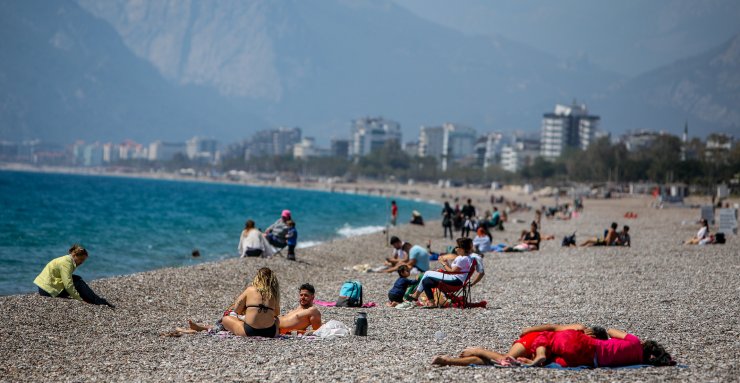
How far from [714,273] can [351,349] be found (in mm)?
10111

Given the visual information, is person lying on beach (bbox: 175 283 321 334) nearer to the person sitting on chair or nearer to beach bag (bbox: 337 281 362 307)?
beach bag (bbox: 337 281 362 307)

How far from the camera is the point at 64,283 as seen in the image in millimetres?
12992

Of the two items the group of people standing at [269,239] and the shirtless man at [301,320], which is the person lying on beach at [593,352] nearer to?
the shirtless man at [301,320]

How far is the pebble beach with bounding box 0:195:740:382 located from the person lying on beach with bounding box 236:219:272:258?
596 millimetres

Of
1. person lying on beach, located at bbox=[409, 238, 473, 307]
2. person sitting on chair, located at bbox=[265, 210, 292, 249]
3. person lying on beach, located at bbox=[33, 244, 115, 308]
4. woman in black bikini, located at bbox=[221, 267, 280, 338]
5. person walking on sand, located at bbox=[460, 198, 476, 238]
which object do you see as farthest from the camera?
person walking on sand, located at bbox=[460, 198, 476, 238]

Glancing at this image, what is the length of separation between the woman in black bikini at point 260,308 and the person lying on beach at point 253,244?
10526 millimetres

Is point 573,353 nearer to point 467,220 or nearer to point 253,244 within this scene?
point 253,244

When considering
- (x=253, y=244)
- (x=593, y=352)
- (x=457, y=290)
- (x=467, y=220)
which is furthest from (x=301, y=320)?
(x=467, y=220)

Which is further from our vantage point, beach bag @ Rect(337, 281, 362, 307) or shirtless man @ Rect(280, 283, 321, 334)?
beach bag @ Rect(337, 281, 362, 307)

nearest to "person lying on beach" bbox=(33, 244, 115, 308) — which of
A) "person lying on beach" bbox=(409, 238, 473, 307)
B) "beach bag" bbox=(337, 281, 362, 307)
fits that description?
"beach bag" bbox=(337, 281, 362, 307)

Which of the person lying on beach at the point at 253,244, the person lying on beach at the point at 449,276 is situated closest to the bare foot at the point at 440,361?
the person lying on beach at the point at 449,276

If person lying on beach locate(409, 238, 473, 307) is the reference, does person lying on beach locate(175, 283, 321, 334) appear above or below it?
below

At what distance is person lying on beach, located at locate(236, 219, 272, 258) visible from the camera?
70.4 feet

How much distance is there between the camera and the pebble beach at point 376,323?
8.90m
